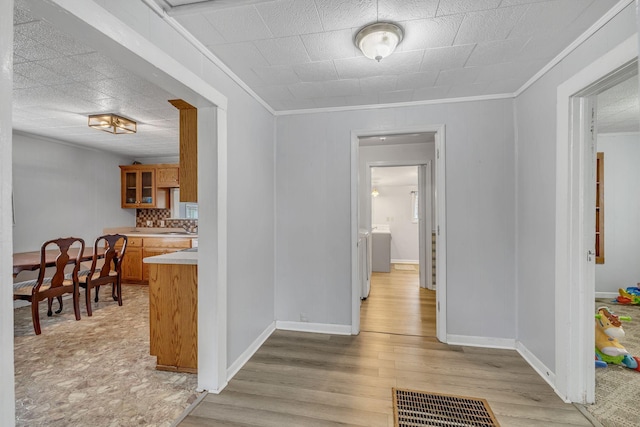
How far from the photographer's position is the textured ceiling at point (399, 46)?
1.52 metres

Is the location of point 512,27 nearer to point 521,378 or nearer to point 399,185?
point 521,378

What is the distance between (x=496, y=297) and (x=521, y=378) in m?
0.69

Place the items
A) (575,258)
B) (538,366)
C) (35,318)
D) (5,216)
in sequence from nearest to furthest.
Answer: (5,216)
(575,258)
(538,366)
(35,318)

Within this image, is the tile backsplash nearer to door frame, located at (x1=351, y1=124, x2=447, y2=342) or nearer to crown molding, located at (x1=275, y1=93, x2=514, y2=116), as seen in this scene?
crown molding, located at (x1=275, y1=93, x2=514, y2=116)

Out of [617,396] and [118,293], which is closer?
[617,396]

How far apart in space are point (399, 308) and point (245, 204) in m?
2.47

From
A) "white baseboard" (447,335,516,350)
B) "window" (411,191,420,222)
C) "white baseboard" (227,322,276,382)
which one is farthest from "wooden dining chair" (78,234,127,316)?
"window" (411,191,420,222)

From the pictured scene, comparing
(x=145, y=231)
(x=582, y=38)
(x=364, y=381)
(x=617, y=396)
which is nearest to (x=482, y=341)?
(x=617, y=396)

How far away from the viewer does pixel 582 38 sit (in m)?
1.75

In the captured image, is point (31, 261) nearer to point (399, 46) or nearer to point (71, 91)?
point (71, 91)

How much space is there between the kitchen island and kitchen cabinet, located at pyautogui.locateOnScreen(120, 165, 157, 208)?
3.73m

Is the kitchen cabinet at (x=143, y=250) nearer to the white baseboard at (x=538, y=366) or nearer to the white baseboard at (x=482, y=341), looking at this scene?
the white baseboard at (x=482, y=341)

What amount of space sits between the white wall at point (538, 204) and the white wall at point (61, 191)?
238 inches

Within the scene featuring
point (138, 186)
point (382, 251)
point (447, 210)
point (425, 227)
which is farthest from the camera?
point (382, 251)
